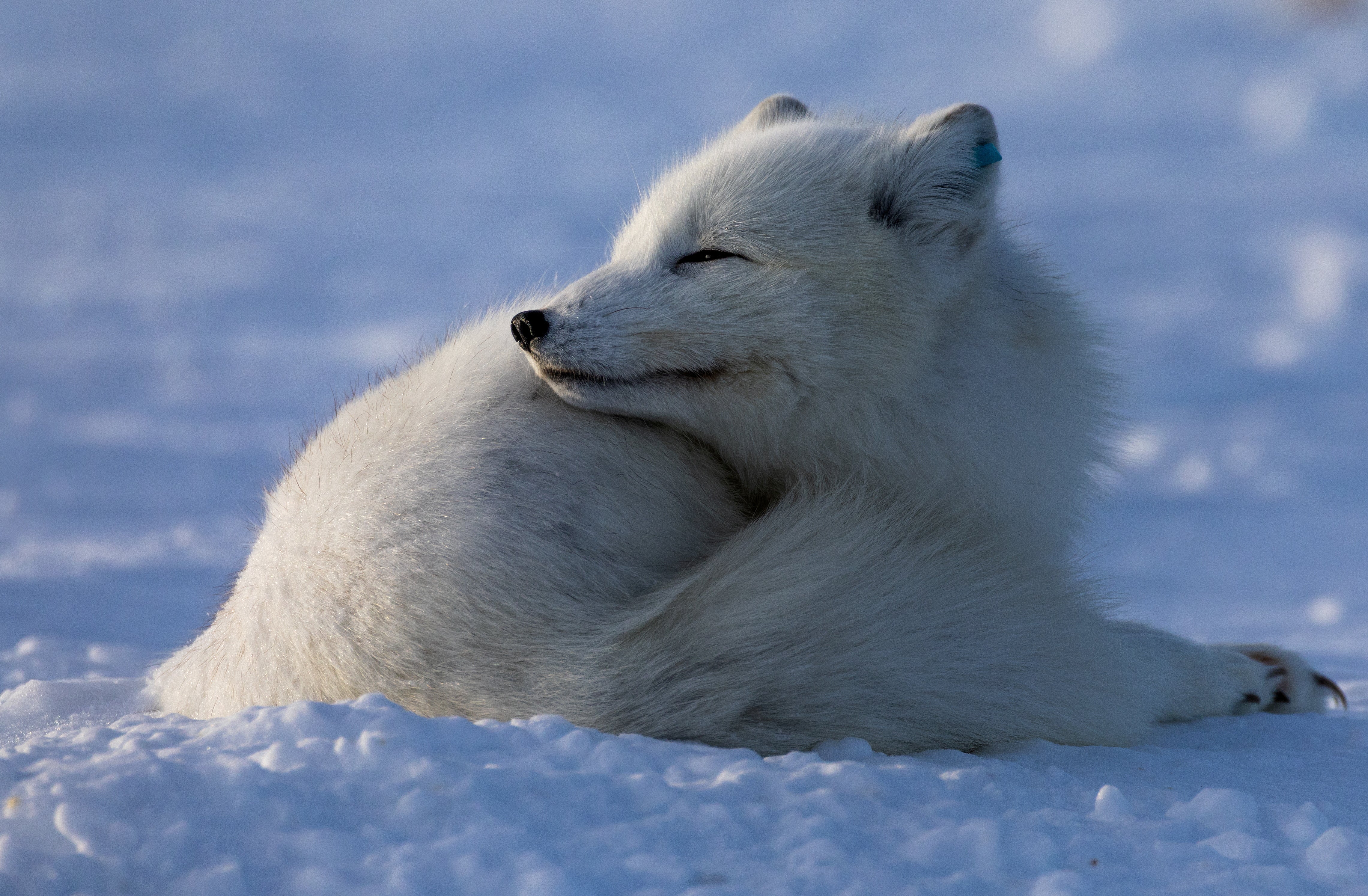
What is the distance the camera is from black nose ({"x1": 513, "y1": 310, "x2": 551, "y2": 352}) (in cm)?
205

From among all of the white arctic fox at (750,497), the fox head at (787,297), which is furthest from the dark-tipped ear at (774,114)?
the fox head at (787,297)

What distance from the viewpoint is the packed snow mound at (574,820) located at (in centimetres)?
127

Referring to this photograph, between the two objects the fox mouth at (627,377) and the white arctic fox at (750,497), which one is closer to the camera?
the white arctic fox at (750,497)

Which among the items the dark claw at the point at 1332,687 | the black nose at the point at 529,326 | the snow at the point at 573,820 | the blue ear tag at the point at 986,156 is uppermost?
the blue ear tag at the point at 986,156

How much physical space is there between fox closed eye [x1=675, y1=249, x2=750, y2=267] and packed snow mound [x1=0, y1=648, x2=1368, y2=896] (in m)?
0.96

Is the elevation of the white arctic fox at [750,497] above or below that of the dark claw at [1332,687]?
above

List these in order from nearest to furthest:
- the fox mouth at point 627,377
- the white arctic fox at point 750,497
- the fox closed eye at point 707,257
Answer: the white arctic fox at point 750,497, the fox mouth at point 627,377, the fox closed eye at point 707,257

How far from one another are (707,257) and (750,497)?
49 centimetres

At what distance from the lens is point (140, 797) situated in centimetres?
134

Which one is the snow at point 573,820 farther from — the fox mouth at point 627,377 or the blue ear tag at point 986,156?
the blue ear tag at point 986,156

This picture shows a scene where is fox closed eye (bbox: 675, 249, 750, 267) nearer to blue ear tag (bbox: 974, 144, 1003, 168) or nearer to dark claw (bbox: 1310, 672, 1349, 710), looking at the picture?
blue ear tag (bbox: 974, 144, 1003, 168)

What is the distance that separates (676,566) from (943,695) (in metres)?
0.49

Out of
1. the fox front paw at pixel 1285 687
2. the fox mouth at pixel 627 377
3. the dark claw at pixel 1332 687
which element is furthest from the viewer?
the dark claw at pixel 1332 687

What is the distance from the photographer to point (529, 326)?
205 cm
